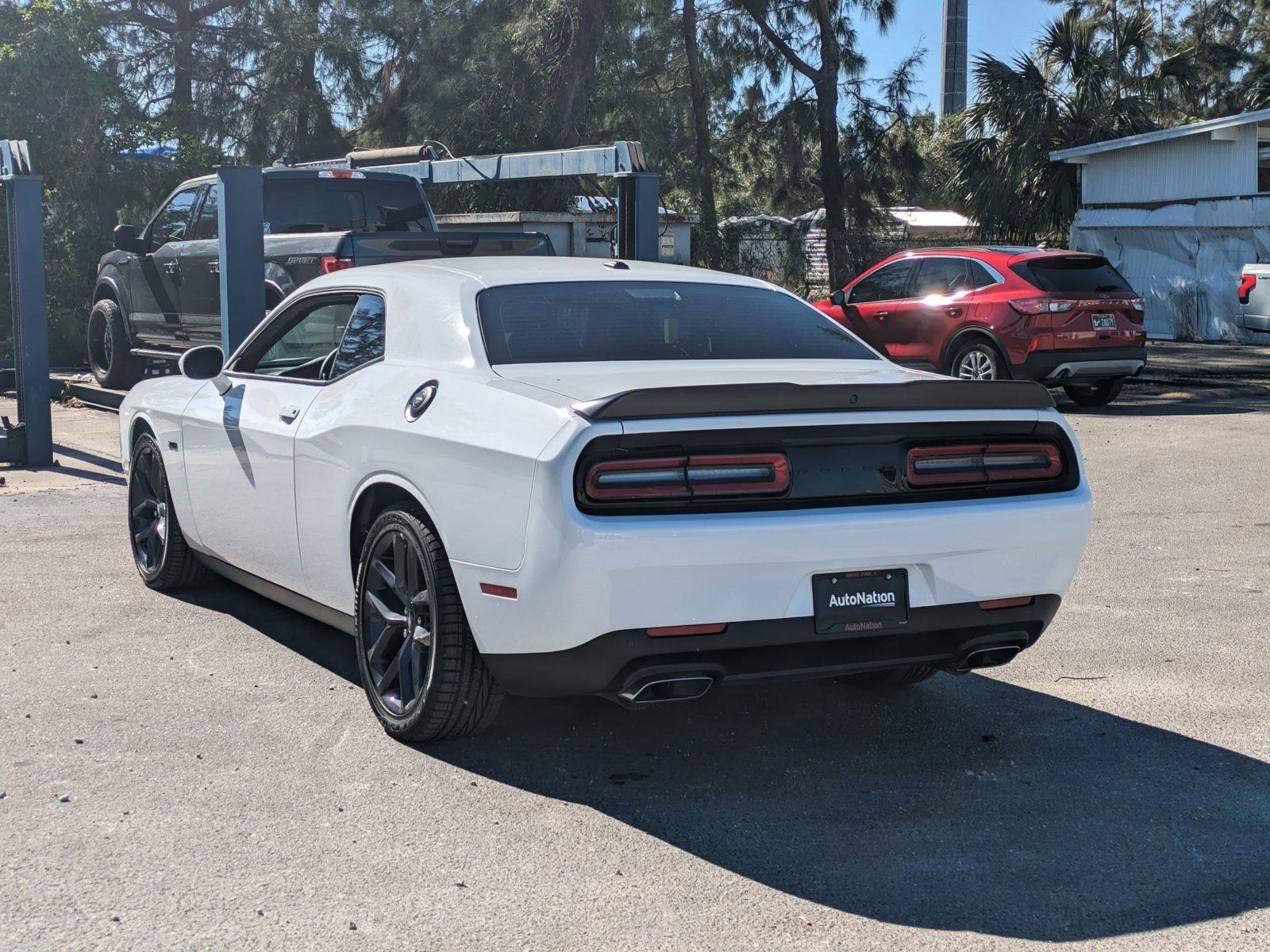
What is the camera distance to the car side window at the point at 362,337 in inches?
211

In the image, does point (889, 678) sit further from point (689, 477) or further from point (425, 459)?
point (425, 459)

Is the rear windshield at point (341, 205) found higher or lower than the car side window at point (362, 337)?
higher

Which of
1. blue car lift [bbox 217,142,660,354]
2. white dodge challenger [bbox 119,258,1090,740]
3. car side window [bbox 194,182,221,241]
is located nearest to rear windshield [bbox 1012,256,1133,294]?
blue car lift [bbox 217,142,660,354]

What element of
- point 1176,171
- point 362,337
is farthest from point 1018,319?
point 1176,171

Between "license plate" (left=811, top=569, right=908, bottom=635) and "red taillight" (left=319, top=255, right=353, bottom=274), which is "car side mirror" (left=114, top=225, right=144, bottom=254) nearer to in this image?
"red taillight" (left=319, top=255, right=353, bottom=274)

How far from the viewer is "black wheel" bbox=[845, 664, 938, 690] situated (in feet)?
17.5

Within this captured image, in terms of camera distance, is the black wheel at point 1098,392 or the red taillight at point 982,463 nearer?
the red taillight at point 982,463

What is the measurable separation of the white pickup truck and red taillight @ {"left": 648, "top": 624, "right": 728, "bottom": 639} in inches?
661

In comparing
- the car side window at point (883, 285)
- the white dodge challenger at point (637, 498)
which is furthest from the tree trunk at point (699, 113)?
the white dodge challenger at point (637, 498)

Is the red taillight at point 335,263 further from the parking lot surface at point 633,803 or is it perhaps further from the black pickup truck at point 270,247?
the parking lot surface at point 633,803

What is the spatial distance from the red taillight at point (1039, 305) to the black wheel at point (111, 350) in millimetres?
8869

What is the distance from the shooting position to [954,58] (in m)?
50.1

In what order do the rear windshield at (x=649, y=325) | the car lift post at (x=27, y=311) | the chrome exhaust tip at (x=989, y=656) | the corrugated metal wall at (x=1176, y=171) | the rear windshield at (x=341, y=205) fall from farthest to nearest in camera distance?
1. the corrugated metal wall at (x=1176, y=171)
2. the rear windshield at (x=341, y=205)
3. the car lift post at (x=27, y=311)
4. the rear windshield at (x=649, y=325)
5. the chrome exhaust tip at (x=989, y=656)

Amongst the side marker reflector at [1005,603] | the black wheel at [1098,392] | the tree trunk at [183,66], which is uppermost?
the tree trunk at [183,66]
